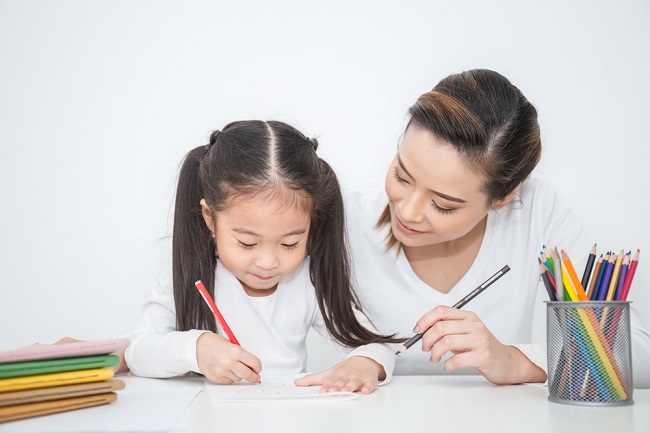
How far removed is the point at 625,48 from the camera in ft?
7.13

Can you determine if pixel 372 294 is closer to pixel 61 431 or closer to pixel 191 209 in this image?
pixel 191 209

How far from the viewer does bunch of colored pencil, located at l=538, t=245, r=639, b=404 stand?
0.96m

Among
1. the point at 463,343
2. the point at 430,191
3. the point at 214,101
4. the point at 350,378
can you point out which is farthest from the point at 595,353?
the point at 214,101

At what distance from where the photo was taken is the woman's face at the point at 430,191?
1.31 metres

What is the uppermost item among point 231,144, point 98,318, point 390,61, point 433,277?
point 390,61

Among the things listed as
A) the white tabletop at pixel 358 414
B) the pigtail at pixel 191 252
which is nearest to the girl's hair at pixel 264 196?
the pigtail at pixel 191 252

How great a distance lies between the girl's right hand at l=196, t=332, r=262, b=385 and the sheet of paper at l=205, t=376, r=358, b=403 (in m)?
0.01

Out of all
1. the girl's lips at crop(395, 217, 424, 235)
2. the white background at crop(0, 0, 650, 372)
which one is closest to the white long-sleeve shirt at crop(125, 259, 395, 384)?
the girl's lips at crop(395, 217, 424, 235)

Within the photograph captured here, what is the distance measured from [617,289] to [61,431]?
704 mm

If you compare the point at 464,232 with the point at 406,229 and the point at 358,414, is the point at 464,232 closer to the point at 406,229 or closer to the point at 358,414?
the point at 406,229

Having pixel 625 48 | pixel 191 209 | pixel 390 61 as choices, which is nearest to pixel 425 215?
pixel 191 209

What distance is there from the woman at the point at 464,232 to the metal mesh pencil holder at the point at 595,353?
0.58 feet

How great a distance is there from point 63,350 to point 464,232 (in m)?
0.81

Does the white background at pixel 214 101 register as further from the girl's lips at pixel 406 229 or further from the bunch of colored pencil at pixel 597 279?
the bunch of colored pencil at pixel 597 279
